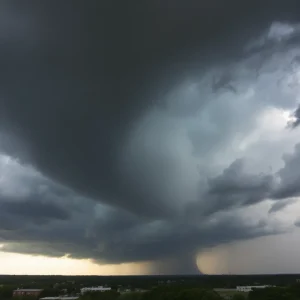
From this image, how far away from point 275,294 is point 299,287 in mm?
17764

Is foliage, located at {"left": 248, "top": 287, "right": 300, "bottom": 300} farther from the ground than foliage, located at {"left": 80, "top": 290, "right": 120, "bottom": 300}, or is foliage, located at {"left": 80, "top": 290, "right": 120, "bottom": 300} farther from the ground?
foliage, located at {"left": 80, "top": 290, "right": 120, "bottom": 300}

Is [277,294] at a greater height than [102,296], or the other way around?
[102,296]

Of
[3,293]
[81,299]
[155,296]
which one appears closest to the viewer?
[155,296]

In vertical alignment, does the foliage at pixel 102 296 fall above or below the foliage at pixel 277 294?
above

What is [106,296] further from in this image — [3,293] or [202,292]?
[3,293]

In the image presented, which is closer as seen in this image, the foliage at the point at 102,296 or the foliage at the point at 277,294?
the foliage at the point at 277,294

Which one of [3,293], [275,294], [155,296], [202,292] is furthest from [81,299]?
[3,293]

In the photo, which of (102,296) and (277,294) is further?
(102,296)

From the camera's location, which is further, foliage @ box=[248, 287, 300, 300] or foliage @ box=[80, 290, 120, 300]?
foliage @ box=[80, 290, 120, 300]

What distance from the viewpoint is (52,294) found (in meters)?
178

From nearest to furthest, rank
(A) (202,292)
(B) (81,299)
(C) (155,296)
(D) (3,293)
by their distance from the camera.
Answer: (A) (202,292), (C) (155,296), (B) (81,299), (D) (3,293)

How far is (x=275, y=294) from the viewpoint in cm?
10106

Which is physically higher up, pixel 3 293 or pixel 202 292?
pixel 3 293

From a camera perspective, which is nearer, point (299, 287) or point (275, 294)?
point (275, 294)
